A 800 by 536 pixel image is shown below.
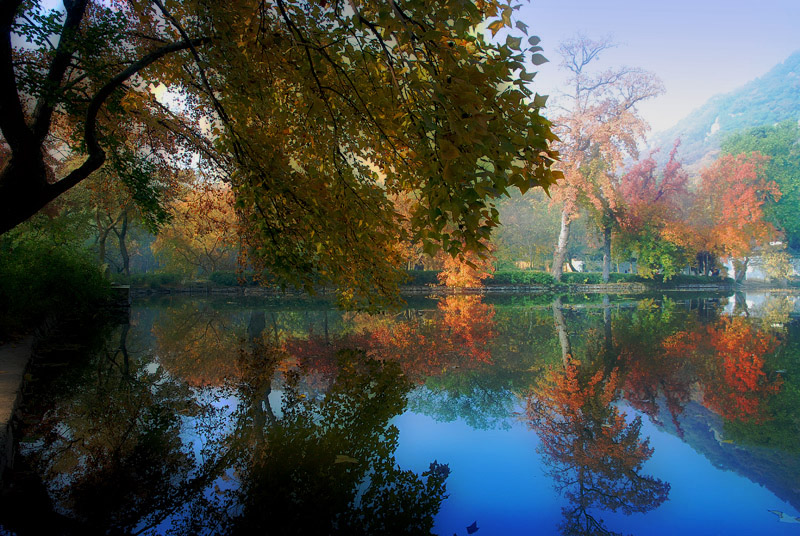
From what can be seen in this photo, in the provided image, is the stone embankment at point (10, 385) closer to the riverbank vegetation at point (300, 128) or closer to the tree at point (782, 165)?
the riverbank vegetation at point (300, 128)

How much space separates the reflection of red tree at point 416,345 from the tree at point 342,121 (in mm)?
1837

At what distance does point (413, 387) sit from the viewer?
201 inches

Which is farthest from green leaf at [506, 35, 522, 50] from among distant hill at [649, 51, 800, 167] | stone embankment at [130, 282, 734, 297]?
distant hill at [649, 51, 800, 167]

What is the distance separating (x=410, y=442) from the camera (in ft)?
11.6

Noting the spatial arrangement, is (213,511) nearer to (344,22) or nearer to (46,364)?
(344,22)

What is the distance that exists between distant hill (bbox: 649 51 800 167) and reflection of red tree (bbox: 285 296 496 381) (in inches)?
3657

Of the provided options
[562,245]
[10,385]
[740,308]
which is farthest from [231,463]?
[562,245]

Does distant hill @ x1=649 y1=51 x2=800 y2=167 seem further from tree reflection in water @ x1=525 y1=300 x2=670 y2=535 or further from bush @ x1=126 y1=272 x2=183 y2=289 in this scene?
tree reflection in water @ x1=525 y1=300 x2=670 y2=535

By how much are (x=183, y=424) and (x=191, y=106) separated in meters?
6.71

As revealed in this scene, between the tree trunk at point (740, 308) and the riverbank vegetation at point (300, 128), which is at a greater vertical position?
the riverbank vegetation at point (300, 128)

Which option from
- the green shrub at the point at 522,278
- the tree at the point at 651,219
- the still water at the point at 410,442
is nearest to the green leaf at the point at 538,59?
the still water at the point at 410,442

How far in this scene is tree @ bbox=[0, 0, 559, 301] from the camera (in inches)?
80.5

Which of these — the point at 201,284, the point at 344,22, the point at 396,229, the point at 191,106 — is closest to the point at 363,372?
the point at 396,229

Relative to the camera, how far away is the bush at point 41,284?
7723 mm
